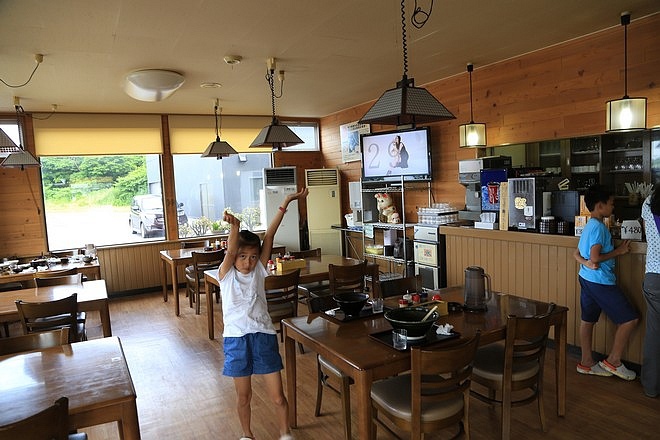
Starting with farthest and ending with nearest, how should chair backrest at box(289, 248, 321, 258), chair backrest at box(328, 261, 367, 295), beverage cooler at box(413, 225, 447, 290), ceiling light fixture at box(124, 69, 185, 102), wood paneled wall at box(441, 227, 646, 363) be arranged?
chair backrest at box(289, 248, 321, 258)
beverage cooler at box(413, 225, 447, 290)
ceiling light fixture at box(124, 69, 185, 102)
chair backrest at box(328, 261, 367, 295)
wood paneled wall at box(441, 227, 646, 363)

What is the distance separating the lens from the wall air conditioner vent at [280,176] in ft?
23.8

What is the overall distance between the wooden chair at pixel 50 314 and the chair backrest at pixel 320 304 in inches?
64.4

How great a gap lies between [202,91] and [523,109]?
3.61 metres

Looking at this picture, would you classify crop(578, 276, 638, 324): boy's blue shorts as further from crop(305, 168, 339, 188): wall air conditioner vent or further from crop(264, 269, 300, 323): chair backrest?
crop(305, 168, 339, 188): wall air conditioner vent

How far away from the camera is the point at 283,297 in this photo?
405cm

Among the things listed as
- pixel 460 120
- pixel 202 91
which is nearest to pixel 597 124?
pixel 460 120

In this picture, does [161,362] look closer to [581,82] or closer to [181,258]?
[181,258]

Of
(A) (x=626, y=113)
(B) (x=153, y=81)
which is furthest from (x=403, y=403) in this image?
(B) (x=153, y=81)

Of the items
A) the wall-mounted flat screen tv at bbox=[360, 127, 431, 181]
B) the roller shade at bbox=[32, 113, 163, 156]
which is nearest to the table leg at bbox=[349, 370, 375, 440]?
the wall-mounted flat screen tv at bbox=[360, 127, 431, 181]

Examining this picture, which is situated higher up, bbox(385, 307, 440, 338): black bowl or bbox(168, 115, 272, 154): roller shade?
bbox(168, 115, 272, 154): roller shade

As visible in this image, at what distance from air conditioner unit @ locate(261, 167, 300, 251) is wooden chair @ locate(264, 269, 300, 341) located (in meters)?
3.27

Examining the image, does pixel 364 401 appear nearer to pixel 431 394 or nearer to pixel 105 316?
pixel 431 394

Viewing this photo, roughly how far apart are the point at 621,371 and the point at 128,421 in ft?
10.7

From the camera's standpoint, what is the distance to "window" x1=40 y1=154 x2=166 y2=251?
6.48 meters
